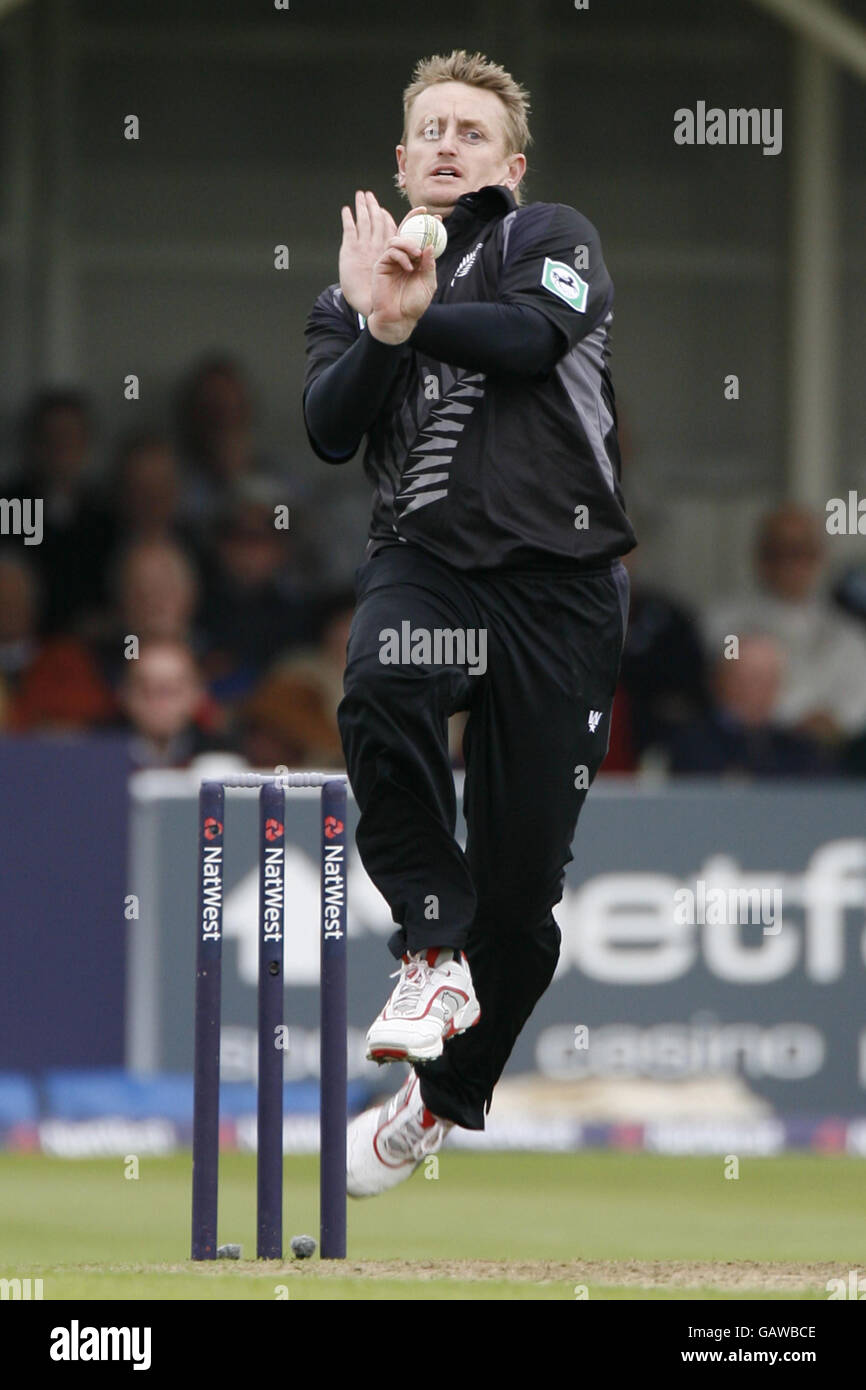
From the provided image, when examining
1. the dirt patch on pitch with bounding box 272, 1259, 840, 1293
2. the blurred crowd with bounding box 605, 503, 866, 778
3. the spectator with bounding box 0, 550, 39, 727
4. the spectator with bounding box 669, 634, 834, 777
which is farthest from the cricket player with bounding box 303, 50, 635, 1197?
the spectator with bounding box 0, 550, 39, 727

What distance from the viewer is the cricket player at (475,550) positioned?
598 cm

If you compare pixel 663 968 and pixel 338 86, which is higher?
pixel 338 86

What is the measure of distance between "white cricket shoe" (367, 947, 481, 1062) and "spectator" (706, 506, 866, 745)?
293 inches

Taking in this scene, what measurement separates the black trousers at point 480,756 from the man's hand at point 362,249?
634mm

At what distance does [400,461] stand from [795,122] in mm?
10329

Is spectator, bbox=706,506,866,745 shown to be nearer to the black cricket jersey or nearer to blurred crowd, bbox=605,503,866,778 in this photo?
blurred crowd, bbox=605,503,866,778

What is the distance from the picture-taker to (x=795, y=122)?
51.9 feet

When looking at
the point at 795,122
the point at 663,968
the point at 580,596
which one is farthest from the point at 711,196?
the point at 580,596

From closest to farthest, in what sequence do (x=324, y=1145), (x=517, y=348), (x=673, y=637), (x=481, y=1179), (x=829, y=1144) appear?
1. (x=517, y=348)
2. (x=324, y=1145)
3. (x=481, y=1179)
4. (x=829, y=1144)
5. (x=673, y=637)

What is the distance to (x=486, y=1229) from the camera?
27.9 feet

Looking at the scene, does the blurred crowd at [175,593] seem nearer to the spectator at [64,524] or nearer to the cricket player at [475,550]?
the spectator at [64,524]

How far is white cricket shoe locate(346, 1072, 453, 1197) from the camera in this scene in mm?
6656

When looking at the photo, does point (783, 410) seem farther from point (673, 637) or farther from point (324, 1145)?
point (324, 1145)

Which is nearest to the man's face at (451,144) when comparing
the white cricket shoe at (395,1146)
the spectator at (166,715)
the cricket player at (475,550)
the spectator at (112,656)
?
the cricket player at (475,550)
